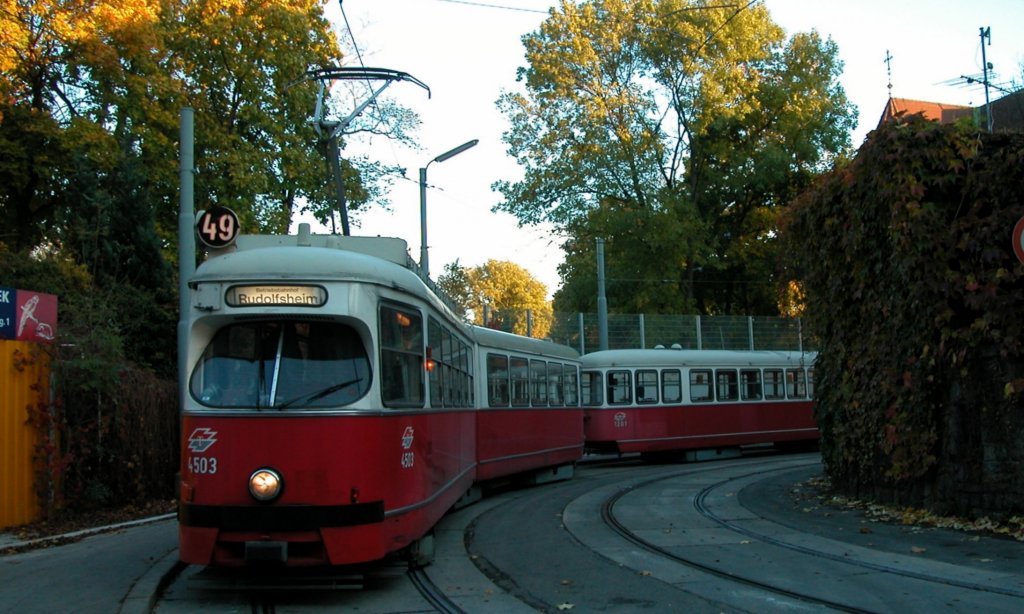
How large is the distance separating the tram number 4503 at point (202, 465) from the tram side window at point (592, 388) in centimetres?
1574

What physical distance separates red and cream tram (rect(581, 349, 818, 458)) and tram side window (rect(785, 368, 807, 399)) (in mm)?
28

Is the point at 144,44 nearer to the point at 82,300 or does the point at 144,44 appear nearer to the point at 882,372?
the point at 82,300

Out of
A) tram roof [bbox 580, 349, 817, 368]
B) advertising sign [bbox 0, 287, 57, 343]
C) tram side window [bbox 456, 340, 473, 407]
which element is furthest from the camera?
tram roof [bbox 580, 349, 817, 368]

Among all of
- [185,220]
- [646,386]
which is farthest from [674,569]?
[646,386]

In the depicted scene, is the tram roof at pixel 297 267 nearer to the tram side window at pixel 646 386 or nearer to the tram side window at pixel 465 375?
the tram side window at pixel 465 375

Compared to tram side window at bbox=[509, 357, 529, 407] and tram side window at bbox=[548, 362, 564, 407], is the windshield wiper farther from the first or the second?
tram side window at bbox=[548, 362, 564, 407]

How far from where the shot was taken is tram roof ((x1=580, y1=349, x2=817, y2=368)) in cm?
2297

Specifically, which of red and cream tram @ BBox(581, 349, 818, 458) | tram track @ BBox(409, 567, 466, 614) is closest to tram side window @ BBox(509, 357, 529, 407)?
red and cream tram @ BBox(581, 349, 818, 458)

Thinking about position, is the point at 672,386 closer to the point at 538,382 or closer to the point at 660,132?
the point at 538,382

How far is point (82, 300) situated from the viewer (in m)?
14.8

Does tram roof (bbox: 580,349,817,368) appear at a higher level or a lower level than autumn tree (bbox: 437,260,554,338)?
lower

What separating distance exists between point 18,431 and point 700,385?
16.6 m

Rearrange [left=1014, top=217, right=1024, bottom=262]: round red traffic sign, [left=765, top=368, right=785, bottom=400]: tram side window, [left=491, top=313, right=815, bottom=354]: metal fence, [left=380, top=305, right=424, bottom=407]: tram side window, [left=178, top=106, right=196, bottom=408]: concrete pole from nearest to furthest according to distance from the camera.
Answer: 1. [left=380, top=305, right=424, bottom=407]: tram side window
2. [left=1014, top=217, right=1024, bottom=262]: round red traffic sign
3. [left=178, top=106, right=196, bottom=408]: concrete pole
4. [left=765, top=368, right=785, bottom=400]: tram side window
5. [left=491, top=313, right=815, bottom=354]: metal fence

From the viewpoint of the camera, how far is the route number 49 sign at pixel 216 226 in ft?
45.1
